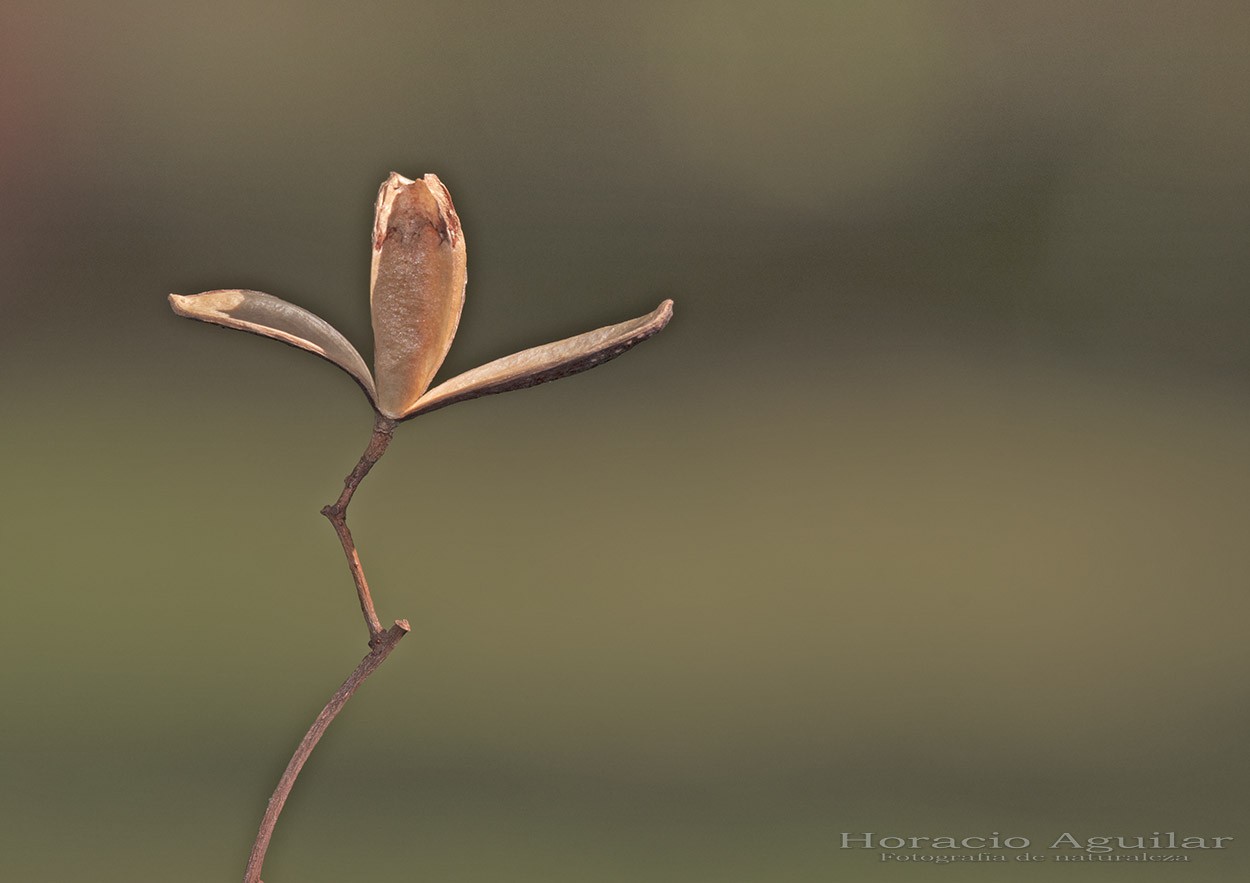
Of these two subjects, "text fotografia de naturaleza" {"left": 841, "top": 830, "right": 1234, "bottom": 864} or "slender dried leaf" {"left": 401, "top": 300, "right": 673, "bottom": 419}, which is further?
"text fotografia de naturaleza" {"left": 841, "top": 830, "right": 1234, "bottom": 864}

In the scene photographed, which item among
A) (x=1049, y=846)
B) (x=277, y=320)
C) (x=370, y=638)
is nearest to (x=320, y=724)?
(x=370, y=638)

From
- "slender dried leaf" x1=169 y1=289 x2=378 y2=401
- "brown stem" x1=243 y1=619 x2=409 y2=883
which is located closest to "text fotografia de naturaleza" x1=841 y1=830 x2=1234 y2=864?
"brown stem" x1=243 y1=619 x2=409 y2=883

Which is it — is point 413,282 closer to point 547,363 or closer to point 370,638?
point 547,363

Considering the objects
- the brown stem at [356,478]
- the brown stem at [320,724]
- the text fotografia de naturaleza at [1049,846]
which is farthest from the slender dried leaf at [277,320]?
the text fotografia de naturaleza at [1049,846]

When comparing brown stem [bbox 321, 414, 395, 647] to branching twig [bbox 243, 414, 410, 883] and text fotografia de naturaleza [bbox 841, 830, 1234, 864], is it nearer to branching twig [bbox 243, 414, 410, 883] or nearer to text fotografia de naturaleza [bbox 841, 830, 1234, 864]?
branching twig [bbox 243, 414, 410, 883]

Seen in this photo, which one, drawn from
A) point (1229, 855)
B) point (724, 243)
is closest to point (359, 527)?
point (724, 243)

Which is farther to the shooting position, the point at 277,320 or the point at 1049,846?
the point at 1049,846
